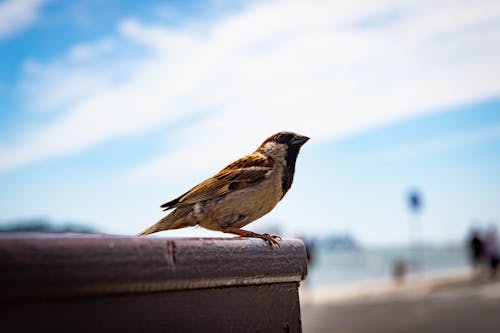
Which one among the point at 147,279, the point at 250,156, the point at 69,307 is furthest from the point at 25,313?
the point at 250,156

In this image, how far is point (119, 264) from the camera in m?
1.64

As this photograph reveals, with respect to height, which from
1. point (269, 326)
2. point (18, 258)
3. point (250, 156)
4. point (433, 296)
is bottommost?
point (433, 296)

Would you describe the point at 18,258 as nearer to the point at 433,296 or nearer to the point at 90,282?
the point at 90,282

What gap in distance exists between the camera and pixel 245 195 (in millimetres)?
3500

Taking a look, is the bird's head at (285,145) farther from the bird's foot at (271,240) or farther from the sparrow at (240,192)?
the bird's foot at (271,240)

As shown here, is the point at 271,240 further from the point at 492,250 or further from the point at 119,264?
the point at 492,250

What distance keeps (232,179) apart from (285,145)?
0.43 meters

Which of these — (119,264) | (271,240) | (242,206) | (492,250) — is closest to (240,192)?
(242,206)

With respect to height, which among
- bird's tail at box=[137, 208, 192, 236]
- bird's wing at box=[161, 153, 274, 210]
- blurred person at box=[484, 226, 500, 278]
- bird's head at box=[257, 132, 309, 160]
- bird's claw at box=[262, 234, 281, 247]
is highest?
bird's head at box=[257, 132, 309, 160]

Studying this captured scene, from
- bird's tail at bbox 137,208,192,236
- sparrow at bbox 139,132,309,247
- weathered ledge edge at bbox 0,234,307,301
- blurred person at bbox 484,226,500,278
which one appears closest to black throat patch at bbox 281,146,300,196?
sparrow at bbox 139,132,309,247

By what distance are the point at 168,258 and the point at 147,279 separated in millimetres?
86

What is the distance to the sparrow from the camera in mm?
3380

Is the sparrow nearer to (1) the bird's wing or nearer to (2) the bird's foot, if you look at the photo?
(1) the bird's wing

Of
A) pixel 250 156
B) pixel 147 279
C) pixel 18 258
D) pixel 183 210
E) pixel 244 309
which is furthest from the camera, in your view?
pixel 250 156
